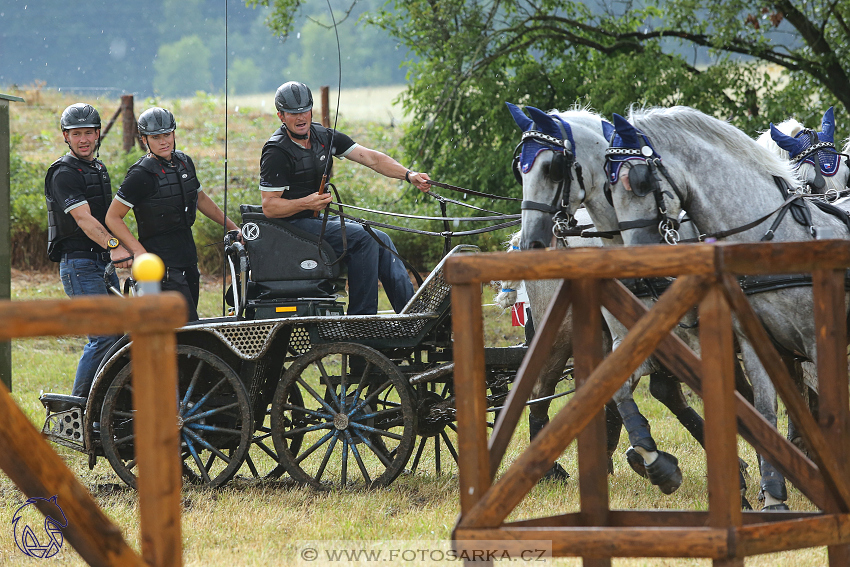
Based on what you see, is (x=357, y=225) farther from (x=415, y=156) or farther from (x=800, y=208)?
(x=415, y=156)

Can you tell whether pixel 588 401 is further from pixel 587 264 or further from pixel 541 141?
pixel 541 141

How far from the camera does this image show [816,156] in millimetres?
5742

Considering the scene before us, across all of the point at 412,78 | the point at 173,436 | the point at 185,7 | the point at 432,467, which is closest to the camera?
the point at 173,436

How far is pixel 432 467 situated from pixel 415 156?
18.2ft

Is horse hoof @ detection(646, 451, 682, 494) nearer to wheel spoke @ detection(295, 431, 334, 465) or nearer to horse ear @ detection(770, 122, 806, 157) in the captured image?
wheel spoke @ detection(295, 431, 334, 465)

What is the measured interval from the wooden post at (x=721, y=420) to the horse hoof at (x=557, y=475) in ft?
10.0

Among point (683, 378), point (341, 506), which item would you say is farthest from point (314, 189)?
point (683, 378)

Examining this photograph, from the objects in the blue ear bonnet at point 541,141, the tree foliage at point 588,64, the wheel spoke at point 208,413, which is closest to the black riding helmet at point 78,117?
the wheel spoke at point 208,413

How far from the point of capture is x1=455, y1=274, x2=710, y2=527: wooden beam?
2.70 metres

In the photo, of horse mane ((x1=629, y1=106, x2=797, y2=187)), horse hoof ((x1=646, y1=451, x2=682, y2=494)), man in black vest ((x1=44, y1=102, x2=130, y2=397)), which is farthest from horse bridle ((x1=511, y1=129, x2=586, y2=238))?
man in black vest ((x1=44, y1=102, x2=130, y2=397))

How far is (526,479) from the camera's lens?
277 centimetres

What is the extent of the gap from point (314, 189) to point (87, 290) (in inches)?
63.3

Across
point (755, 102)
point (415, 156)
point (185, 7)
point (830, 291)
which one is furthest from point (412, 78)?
point (185, 7)

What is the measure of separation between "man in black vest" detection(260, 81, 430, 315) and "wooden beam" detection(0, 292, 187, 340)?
9.92 ft
